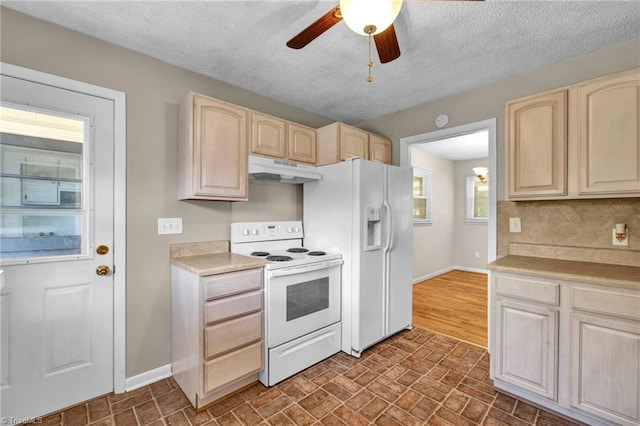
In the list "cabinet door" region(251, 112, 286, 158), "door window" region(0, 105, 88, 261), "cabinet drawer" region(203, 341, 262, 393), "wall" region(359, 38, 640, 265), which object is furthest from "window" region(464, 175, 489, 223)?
"door window" region(0, 105, 88, 261)

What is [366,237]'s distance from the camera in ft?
8.36

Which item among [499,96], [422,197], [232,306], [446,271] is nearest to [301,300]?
[232,306]

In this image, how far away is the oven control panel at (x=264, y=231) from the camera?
8.38ft

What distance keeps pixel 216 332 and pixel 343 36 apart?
83.9 inches

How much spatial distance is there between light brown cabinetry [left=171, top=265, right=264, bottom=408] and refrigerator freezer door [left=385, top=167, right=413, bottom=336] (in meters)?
1.36

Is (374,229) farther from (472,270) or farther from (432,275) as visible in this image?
(472,270)

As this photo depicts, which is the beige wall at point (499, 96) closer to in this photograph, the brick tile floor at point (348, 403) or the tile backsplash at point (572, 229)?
the tile backsplash at point (572, 229)

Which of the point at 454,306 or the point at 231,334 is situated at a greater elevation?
the point at 231,334

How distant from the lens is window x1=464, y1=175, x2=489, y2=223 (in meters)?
5.92

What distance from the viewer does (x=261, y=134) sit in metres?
2.46

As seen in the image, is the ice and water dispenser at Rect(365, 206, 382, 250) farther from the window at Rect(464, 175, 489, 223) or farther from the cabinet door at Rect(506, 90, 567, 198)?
the window at Rect(464, 175, 489, 223)

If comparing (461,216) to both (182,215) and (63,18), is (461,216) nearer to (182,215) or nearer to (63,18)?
(182,215)

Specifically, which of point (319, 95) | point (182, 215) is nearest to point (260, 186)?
point (182, 215)

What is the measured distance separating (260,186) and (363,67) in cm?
139
